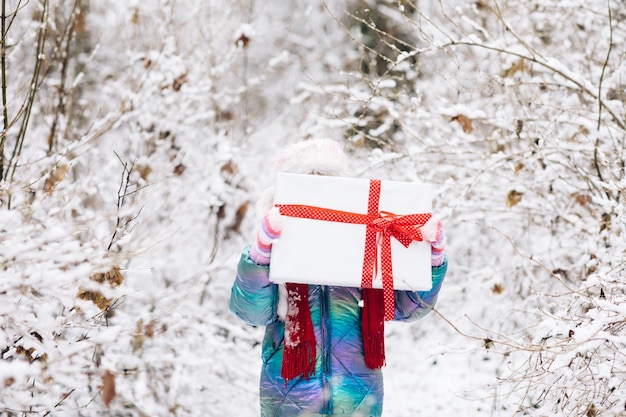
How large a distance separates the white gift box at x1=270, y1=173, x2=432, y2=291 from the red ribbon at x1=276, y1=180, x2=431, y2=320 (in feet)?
0.05

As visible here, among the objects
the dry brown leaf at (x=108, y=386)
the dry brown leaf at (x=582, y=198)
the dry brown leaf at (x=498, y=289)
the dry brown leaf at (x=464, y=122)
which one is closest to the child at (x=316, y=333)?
the dry brown leaf at (x=108, y=386)

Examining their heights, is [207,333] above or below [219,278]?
below

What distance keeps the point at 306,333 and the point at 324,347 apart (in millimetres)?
98

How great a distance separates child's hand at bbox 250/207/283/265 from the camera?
2.15m

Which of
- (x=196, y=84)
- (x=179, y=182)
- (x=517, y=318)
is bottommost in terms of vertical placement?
(x=517, y=318)

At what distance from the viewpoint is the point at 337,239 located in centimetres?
223

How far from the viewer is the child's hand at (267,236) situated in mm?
2152

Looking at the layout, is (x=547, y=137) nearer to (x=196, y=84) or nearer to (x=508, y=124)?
(x=508, y=124)

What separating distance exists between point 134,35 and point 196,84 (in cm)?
65

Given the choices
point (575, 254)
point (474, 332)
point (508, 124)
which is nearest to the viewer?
point (508, 124)

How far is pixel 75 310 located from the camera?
2312 mm

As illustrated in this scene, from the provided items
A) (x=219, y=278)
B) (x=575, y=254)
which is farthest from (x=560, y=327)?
(x=219, y=278)

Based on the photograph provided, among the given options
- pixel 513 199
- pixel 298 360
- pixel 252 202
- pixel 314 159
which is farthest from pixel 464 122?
pixel 252 202

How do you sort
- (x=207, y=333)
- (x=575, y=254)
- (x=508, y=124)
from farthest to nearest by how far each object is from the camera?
(x=207, y=333) < (x=575, y=254) < (x=508, y=124)
